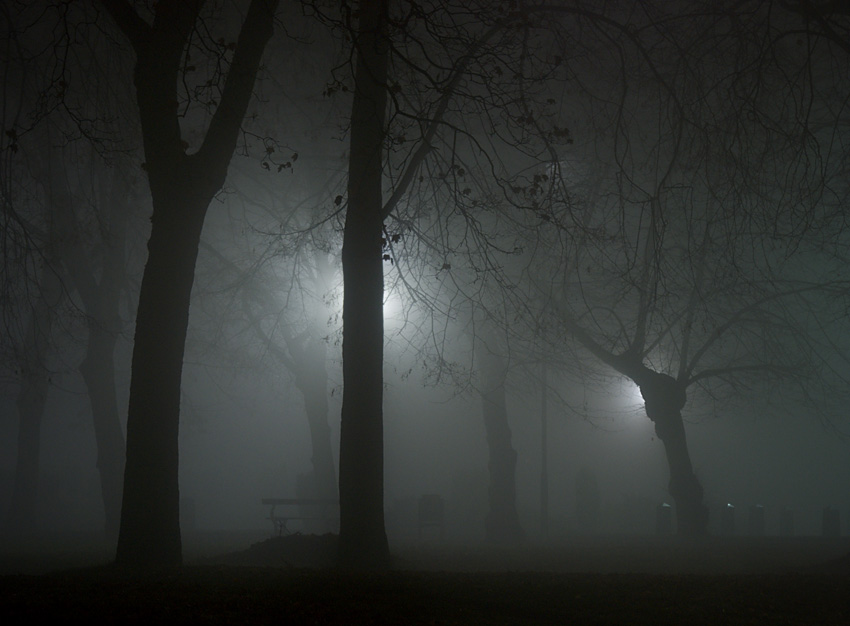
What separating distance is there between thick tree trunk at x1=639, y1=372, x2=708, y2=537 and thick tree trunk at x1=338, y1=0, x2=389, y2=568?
10856mm

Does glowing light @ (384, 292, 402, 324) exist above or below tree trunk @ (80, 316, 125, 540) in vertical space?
above

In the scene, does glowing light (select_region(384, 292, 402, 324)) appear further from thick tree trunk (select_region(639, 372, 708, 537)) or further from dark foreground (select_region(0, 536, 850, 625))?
thick tree trunk (select_region(639, 372, 708, 537))

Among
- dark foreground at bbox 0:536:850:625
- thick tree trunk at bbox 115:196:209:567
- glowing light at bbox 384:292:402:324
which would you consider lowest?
dark foreground at bbox 0:536:850:625

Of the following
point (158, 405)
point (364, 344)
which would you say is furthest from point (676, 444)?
point (158, 405)

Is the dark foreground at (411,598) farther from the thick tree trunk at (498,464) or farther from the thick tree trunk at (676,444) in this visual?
the thick tree trunk at (498,464)

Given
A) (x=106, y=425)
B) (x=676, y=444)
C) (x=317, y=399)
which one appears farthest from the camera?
(x=676, y=444)

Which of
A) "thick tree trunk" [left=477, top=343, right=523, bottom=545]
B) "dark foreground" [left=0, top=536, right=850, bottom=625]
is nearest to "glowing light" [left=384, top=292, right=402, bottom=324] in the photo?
"dark foreground" [left=0, top=536, right=850, bottom=625]

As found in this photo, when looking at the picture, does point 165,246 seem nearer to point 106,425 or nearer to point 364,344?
point 364,344

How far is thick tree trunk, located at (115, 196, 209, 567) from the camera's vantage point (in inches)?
294

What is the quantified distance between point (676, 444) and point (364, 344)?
1193cm

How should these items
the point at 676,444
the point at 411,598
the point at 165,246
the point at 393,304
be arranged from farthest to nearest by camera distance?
the point at 676,444 → the point at 393,304 → the point at 165,246 → the point at 411,598

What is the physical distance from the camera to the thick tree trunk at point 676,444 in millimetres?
17844

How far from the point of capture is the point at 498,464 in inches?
724

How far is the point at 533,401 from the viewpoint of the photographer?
30516 mm
